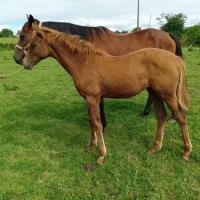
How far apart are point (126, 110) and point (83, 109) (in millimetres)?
1020

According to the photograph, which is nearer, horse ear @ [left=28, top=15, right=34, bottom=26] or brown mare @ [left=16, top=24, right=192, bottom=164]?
brown mare @ [left=16, top=24, right=192, bottom=164]

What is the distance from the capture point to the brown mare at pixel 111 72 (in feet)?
14.3

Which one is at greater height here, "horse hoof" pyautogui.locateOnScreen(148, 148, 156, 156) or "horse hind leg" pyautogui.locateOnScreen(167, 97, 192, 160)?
"horse hind leg" pyautogui.locateOnScreen(167, 97, 192, 160)

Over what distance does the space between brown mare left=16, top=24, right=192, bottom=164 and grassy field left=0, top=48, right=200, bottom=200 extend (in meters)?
0.37

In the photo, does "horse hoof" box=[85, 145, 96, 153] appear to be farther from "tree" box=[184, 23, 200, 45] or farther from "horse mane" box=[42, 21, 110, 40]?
"tree" box=[184, 23, 200, 45]

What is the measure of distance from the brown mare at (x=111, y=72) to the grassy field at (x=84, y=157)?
1.20 ft

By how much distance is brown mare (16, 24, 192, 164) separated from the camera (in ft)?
14.3

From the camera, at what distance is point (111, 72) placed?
14.4ft

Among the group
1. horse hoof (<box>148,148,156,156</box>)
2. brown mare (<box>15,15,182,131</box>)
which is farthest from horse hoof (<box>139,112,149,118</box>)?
horse hoof (<box>148,148,156,156</box>)

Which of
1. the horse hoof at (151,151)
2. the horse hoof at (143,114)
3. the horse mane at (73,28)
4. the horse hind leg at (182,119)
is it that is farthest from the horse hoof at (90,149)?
the horse mane at (73,28)

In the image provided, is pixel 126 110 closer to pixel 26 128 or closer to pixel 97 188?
pixel 26 128

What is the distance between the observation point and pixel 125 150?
4.90 metres

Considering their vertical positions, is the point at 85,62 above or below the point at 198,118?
above

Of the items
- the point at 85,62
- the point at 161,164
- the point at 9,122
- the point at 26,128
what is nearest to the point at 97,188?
the point at 161,164
